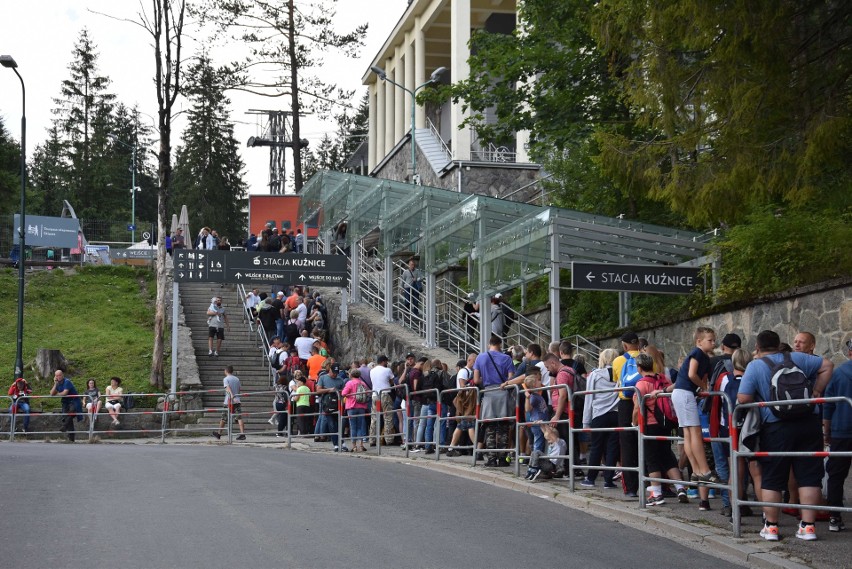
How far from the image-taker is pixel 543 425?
46.1ft

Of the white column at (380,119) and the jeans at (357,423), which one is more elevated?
the white column at (380,119)

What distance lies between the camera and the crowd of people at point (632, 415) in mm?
9469

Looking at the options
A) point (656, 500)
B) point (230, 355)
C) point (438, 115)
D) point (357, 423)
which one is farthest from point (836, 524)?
point (438, 115)

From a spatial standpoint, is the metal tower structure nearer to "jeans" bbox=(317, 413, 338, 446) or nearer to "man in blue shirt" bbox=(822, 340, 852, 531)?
"jeans" bbox=(317, 413, 338, 446)

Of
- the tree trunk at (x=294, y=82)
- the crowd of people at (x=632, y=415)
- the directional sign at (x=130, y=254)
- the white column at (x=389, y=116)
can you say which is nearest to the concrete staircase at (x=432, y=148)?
the tree trunk at (x=294, y=82)

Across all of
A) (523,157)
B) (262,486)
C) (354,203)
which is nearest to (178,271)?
(354,203)

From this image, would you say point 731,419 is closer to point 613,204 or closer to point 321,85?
point 613,204

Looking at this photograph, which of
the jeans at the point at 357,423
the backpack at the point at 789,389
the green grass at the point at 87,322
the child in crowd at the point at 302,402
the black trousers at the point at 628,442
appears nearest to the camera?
the backpack at the point at 789,389

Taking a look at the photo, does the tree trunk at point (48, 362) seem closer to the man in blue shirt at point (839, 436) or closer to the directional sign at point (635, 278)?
the directional sign at point (635, 278)

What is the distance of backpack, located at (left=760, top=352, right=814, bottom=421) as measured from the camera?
9219mm

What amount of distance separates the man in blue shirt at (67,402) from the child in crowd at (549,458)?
15.7m

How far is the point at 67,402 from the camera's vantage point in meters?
26.9

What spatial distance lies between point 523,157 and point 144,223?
220 feet

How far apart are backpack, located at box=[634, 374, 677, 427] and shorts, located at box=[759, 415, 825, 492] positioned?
2.18m
